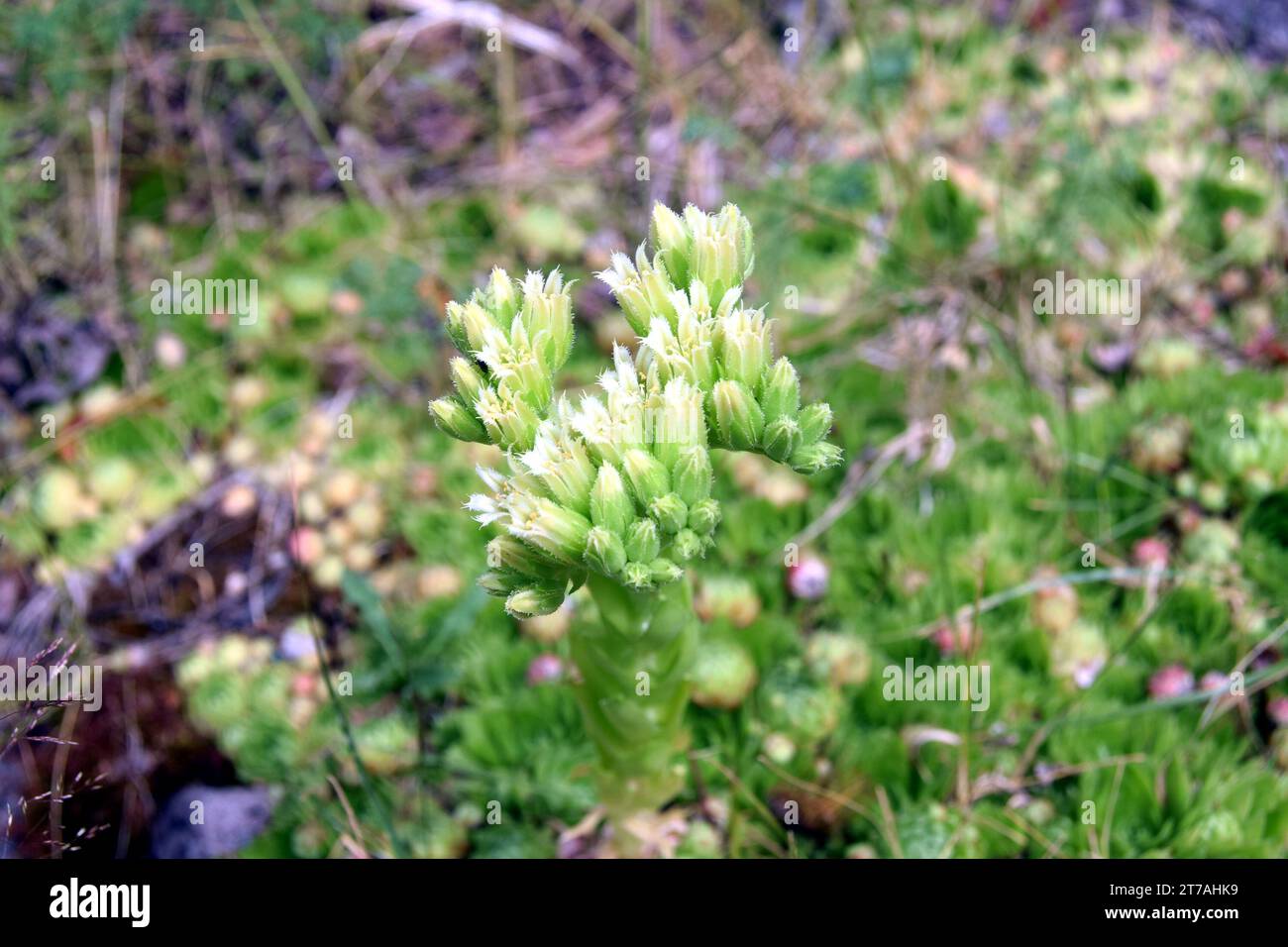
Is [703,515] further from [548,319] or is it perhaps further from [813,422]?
[548,319]

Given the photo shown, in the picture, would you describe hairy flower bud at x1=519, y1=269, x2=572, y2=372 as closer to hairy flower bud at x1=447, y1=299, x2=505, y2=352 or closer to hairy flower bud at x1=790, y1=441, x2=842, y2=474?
hairy flower bud at x1=447, y1=299, x2=505, y2=352

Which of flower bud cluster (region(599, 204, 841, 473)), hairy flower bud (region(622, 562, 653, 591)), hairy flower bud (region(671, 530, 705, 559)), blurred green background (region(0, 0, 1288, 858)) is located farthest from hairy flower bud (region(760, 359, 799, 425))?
blurred green background (region(0, 0, 1288, 858))

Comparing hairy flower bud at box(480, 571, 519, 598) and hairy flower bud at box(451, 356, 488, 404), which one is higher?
hairy flower bud at box(451, 356, 488, 404)

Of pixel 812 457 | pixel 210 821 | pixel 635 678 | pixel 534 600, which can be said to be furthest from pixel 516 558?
pixel 210 821

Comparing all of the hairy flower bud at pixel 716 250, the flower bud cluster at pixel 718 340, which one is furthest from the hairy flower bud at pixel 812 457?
the hairy flower bud at pixel 716 250

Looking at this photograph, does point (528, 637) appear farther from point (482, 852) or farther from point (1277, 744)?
point (1277, 744)

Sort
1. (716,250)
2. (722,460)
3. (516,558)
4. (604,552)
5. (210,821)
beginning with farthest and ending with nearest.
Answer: (722,460), (210,821), (716,250), (516,558), (604,552)
